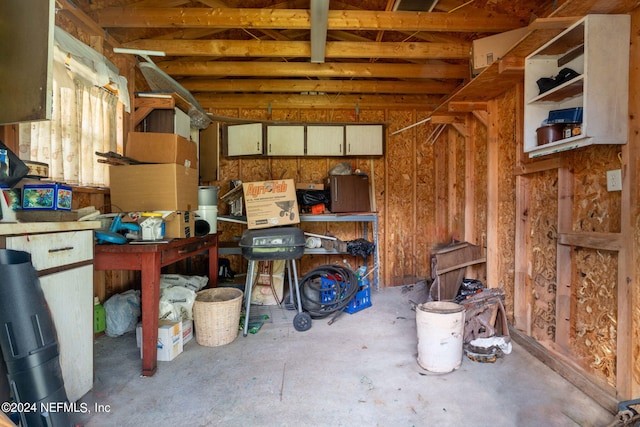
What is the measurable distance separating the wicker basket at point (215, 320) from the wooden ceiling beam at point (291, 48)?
230 cm

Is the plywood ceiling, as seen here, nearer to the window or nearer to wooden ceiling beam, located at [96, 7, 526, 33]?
wooden ceiling beam, located at [96, 7, 526, 33]

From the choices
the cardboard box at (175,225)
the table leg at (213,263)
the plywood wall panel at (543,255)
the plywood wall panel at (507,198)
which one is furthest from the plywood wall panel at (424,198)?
the cardboard box at (175,225)

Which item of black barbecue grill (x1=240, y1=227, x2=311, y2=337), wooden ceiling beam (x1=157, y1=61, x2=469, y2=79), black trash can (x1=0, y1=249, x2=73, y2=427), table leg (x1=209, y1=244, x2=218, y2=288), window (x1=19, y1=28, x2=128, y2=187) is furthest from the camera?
wooden ceiling beam (x1=157, y1=61, x2=469, y2=79)

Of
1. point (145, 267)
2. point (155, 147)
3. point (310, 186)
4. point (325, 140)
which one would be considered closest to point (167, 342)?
point (145, 267)

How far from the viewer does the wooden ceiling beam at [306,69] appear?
139 inches

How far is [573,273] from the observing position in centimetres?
218

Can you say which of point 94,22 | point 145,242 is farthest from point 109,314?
point 94,22

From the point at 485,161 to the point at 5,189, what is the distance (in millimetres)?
3713

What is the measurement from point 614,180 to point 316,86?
322cm

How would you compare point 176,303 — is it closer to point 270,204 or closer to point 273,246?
point 273,246

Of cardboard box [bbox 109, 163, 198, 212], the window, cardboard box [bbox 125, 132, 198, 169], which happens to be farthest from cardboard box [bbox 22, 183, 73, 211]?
cardboard box [bbox 125, 132, 198, 169]

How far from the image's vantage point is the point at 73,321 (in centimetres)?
160

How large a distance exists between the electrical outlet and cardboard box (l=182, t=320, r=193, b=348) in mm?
2961

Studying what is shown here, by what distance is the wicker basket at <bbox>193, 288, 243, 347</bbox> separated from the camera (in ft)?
8.08
